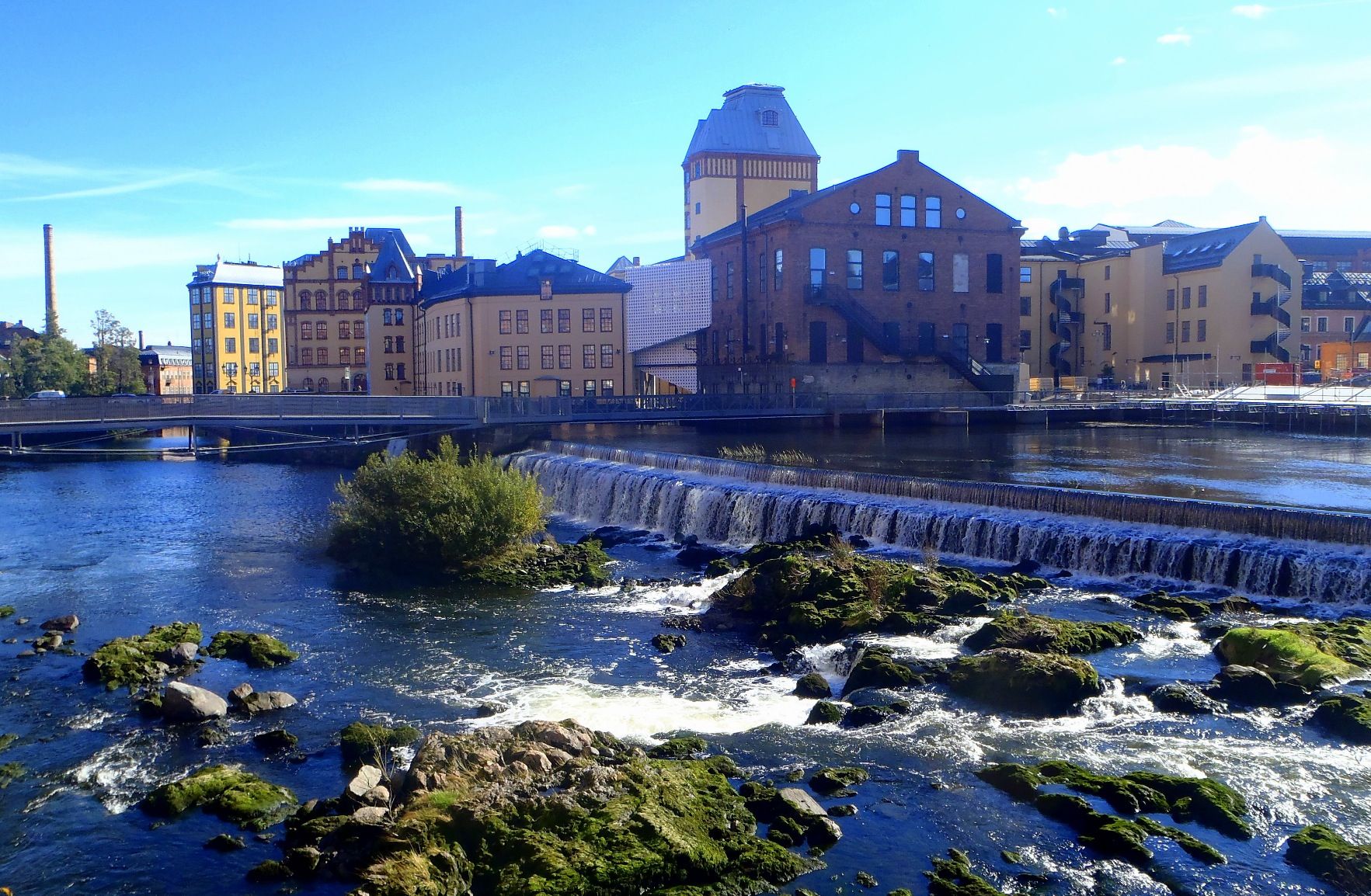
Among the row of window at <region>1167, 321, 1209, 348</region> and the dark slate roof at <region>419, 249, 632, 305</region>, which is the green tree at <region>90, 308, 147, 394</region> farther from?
the row of window at <region>1167, 321, 1209, 348</region>

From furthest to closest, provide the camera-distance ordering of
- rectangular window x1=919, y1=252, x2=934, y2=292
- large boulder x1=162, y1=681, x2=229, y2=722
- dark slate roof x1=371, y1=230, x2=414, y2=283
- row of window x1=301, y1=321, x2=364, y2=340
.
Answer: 1. row of window x1=301, y1=321, x2=364, y2=340
2. dark slate roof x1=371, y1=230, x2=414, y2=283
3. rectangular window x1=919, y1=252, x2=934, y2=292
4. large boulder x1=162, y1=681, x2=229, y2=722

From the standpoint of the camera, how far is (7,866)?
11891mm

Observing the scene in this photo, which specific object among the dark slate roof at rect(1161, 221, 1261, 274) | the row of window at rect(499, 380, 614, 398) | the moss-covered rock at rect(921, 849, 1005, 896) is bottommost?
the moss-covered rock at rect(921, 849, 1005, 896)

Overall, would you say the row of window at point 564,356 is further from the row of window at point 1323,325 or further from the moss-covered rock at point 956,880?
the moss-covered rock at point 956,880

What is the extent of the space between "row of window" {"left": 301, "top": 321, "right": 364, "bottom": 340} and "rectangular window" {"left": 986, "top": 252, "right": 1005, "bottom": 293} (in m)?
49.1

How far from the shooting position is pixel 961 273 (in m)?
58.2

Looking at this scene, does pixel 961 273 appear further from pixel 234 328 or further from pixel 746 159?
pixel 234 328

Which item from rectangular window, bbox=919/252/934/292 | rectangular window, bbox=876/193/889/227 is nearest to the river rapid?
rectangular window, bbox=876/193/889/227

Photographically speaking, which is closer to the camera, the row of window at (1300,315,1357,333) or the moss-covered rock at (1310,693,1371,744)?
the moss-covered rock at (1310,693,1371,744)

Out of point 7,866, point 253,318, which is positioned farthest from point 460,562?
point 253,318

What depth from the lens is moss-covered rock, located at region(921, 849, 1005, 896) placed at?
35.4ft

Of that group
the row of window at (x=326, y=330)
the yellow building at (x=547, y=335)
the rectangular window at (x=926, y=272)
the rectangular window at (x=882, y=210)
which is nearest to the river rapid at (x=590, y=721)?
the rectangular window at (x=882, y=210)

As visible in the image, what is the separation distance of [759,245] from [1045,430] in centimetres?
1717

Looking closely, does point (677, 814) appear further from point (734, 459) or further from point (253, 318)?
point (253, 318)
